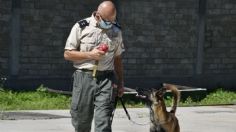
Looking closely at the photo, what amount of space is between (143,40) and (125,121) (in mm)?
5372

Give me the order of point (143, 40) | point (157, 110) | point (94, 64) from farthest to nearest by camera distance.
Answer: point (143, 40) → point (157, 110) → point (94, 64)

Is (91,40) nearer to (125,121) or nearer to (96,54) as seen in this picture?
(96,54)

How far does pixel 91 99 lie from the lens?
7836mm

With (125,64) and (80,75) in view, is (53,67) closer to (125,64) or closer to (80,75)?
(125,64)

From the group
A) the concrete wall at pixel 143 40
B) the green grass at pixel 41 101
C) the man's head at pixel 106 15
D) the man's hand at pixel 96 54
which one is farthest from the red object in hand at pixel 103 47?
the concrete wall at pixel 143 40

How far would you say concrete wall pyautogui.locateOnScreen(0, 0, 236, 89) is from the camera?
614 inches

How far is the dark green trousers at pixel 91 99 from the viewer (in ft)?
25.4

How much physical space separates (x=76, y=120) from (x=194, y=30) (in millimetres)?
10652

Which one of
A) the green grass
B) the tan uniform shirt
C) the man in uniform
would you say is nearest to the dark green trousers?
the man in uniform

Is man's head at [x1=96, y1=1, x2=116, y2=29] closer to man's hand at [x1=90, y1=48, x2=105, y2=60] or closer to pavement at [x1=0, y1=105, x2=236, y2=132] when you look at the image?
man's hand at [x1=90, y1=48, x2=105, y2=60]

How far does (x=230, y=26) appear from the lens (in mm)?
18719

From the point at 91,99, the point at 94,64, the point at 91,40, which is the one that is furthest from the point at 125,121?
the point at 91,40

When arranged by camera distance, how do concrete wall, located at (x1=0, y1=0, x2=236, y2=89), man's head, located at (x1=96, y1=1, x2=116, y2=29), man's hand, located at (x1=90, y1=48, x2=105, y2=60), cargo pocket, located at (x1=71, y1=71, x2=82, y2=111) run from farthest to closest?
1. concrete wall, located at (x1=0, y1=0, x2=236, y2=89)
2. cargo pocket, located at (x1=71, y1=71, x2=82, y2=111)
3. man's head, located at (x1=96, y1=1, x2=116, y2=29)
4. man's hand, located at (x1=90, y1=48, x2=105, y2=60)

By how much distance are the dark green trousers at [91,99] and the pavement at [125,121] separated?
2.98m
